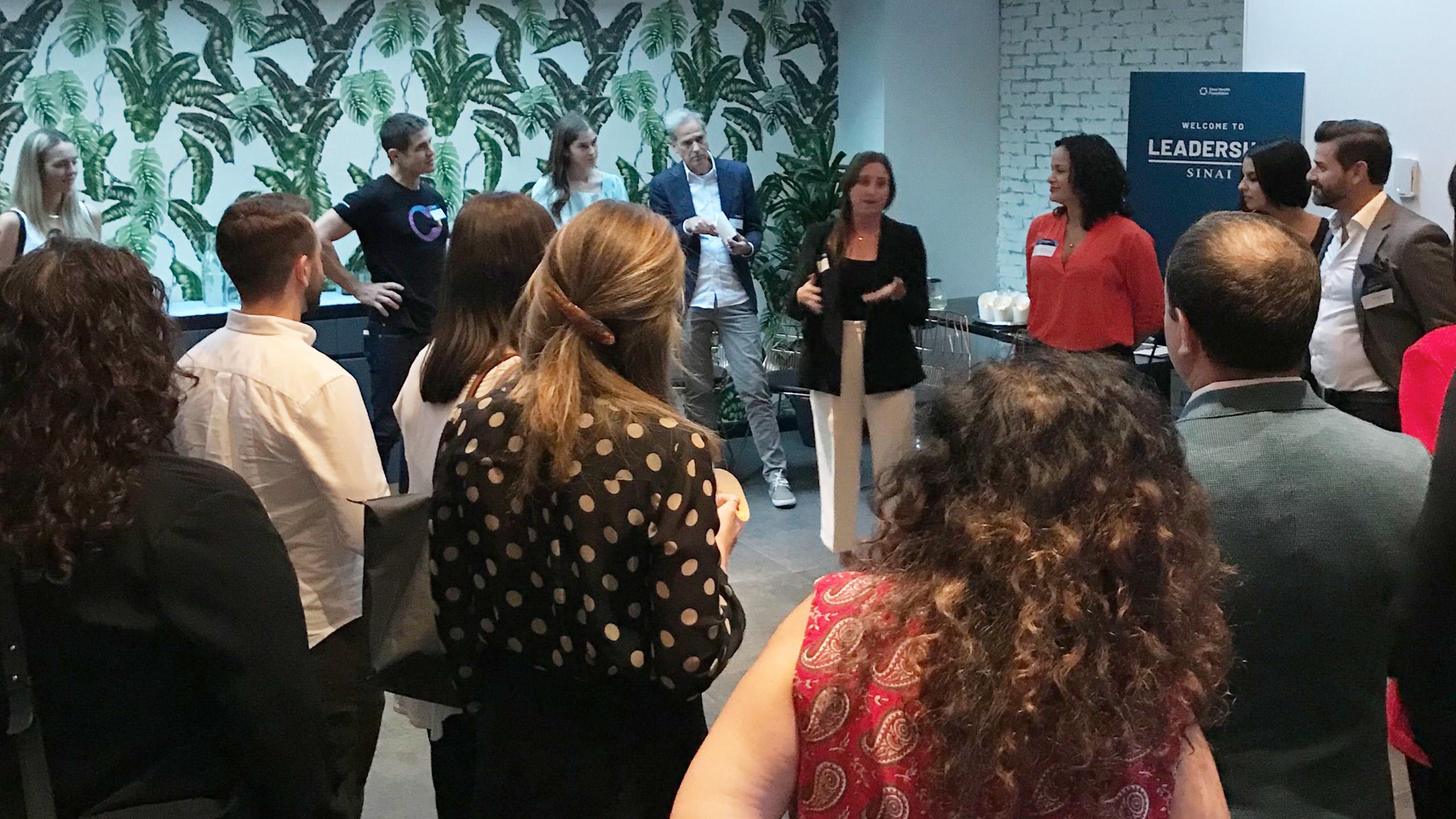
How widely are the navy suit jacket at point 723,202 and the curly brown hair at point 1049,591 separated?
193 inches

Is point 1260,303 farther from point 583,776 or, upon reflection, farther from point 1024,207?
point 1024,207

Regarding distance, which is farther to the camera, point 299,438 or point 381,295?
point 381,295

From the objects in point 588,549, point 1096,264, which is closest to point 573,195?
point 1096,264

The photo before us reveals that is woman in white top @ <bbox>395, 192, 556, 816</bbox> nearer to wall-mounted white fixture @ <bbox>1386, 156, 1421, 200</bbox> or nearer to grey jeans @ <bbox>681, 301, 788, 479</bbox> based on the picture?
wall-mounted white fixture @ <bbox>1386, 156, 1421, 200</bbox>

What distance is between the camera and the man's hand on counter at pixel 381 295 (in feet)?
16.9

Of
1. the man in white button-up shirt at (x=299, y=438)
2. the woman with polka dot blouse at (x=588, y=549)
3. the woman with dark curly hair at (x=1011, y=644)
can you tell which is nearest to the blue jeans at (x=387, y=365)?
the man in white button-up shirt at (x=299, y=438)

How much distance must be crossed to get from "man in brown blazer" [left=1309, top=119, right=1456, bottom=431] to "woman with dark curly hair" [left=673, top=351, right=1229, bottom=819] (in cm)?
283

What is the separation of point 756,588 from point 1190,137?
9.54 ft

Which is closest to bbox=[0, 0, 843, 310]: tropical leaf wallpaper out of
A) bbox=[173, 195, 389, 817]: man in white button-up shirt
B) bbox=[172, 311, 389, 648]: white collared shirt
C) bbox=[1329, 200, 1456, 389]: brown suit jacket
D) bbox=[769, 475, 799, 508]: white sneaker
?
bbox=[769, 475, 799, 508]: white sneaker

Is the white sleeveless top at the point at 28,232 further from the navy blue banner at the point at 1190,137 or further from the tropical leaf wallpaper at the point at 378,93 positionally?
the navy blue banner at the point at 1190,137

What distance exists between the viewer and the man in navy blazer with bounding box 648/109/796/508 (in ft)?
20.0

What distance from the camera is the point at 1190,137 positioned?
19.7 feet

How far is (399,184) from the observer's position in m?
5.25

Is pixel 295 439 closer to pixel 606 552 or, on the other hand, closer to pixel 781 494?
pixel 606 552
